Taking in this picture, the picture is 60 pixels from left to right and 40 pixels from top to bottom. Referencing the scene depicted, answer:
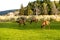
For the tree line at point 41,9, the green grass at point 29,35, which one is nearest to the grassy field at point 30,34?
the green grass at point 29,35

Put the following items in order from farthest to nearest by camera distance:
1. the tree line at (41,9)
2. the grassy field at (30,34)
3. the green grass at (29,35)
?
the tree line at (41,9), the grassy field at (30,34), the green grass at (29,35)

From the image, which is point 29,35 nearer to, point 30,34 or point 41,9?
point 30,34

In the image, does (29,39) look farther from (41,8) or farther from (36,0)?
(36,0)

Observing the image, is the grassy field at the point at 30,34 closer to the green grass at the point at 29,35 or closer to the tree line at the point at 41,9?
the green grass at the point at 29,35

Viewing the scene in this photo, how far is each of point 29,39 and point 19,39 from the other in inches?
35.3

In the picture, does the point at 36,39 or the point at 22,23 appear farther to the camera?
the point at 22,23

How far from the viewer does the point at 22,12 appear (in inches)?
3524

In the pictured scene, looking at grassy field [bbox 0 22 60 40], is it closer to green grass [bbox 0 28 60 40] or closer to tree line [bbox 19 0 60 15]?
green grass [bbox 0 28 60 40]

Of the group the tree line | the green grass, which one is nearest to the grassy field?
the green grass

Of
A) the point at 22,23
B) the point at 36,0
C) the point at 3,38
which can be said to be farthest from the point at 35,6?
the point at 3,38

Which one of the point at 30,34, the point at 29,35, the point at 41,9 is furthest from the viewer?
the point at 41,9

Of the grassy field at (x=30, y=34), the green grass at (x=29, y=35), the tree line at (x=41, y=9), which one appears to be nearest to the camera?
the green grass at (x=29, y=35)

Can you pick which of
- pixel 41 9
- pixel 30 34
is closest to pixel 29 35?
pixel 30 34

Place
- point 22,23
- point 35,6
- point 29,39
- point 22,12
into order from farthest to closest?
point 35,6 → point 22,12 → point 22,23 → point 29,39
